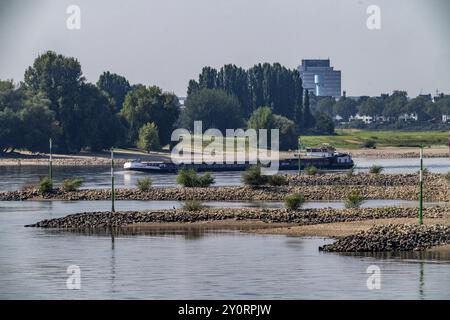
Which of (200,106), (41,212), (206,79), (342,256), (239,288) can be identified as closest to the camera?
(239,288)

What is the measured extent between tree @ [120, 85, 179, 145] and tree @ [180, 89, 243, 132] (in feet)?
52.1

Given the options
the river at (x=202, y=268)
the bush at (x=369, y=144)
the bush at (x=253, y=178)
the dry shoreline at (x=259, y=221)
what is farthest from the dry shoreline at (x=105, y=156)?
the river at (x=202, y=268)

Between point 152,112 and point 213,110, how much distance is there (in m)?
21.0

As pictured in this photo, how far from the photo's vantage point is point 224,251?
5256cm

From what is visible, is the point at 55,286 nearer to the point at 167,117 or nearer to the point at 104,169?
the point at 104,169

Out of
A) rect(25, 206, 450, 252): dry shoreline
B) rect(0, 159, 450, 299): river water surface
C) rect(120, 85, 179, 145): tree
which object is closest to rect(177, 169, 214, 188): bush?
rect(25, 206, 450, 252): dry shoreline

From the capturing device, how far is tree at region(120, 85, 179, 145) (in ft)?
543

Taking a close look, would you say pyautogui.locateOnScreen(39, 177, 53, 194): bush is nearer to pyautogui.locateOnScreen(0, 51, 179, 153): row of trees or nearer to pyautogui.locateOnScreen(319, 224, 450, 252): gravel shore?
pyautogui.locateOnScreen(319, 224, 450, 252): gravel shore

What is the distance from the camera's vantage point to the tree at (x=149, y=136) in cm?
16000

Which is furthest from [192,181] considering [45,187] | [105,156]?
[105,156]

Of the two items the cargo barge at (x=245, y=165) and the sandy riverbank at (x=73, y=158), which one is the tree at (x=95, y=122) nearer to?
the sandy riverbank at (x=73, y=158)

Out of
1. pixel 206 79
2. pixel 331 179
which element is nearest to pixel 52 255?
pixel 331 179

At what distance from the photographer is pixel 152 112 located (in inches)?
6560
